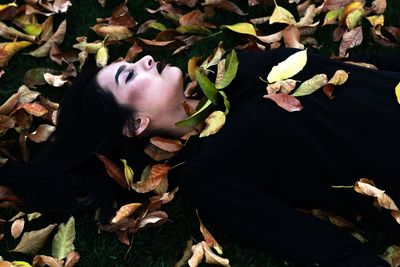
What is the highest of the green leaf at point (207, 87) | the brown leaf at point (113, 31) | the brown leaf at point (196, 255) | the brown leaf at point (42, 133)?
the green leaf at point (207, 87)

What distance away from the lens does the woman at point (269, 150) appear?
7.98ft

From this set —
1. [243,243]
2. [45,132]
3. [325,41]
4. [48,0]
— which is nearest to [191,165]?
[243,243]

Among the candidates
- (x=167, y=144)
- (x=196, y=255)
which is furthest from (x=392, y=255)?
(x=167, y=144)

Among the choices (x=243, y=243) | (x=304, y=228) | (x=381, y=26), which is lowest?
(x=243, y=243)

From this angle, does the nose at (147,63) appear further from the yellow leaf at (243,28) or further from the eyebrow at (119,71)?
the yellow leaf at (243,28)

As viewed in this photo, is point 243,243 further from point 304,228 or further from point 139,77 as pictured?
point 139,77

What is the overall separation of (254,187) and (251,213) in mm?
105

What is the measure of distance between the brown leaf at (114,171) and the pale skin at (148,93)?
136mm

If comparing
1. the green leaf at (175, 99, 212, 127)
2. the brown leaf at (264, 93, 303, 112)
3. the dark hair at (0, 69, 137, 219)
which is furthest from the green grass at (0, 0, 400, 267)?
the brown leaf at (264, 93, 303, 112)

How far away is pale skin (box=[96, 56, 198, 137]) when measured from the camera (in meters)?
2.56

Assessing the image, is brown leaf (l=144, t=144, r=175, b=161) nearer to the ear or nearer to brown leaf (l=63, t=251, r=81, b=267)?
the ear

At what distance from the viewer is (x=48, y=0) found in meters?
3.44

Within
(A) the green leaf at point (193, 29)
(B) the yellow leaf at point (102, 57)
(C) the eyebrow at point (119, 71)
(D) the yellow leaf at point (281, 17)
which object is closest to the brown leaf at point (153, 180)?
(C) the eyebrow at point (119, 71)

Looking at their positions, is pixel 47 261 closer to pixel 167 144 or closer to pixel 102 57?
pixel 167 144
